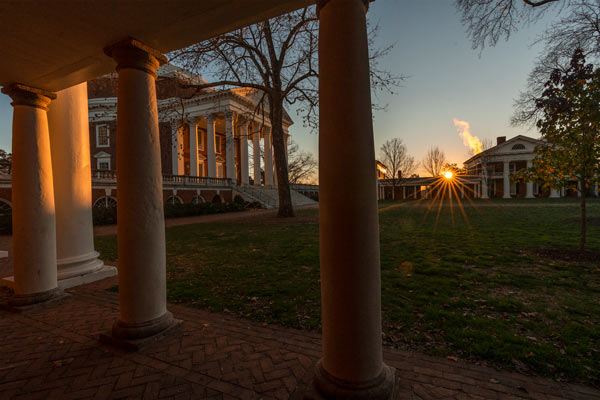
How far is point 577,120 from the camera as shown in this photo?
6.75 metres

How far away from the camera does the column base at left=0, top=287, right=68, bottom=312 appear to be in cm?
440

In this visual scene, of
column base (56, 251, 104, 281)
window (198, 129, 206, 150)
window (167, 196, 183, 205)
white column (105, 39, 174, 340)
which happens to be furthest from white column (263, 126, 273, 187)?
white column (105, 39, 174, 340)

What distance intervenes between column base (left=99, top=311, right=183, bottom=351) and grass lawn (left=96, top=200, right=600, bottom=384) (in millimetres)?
1135

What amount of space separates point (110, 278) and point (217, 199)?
26.6 meters

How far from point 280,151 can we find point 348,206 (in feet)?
52.4

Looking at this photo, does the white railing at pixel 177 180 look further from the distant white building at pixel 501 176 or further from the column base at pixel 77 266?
the distant white building at pixel 501 176

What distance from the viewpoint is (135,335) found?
3.27m

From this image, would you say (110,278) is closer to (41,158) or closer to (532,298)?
(41,158)

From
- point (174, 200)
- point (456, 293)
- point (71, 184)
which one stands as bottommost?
point (456, 293)

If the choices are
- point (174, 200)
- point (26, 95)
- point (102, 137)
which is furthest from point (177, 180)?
point (26, 95)

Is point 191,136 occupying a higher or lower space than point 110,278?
higher

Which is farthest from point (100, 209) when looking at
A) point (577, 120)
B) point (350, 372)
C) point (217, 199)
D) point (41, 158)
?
point (577, 120)

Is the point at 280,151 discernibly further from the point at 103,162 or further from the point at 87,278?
the point at 103,162

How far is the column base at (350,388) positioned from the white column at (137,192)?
7.38 feet
